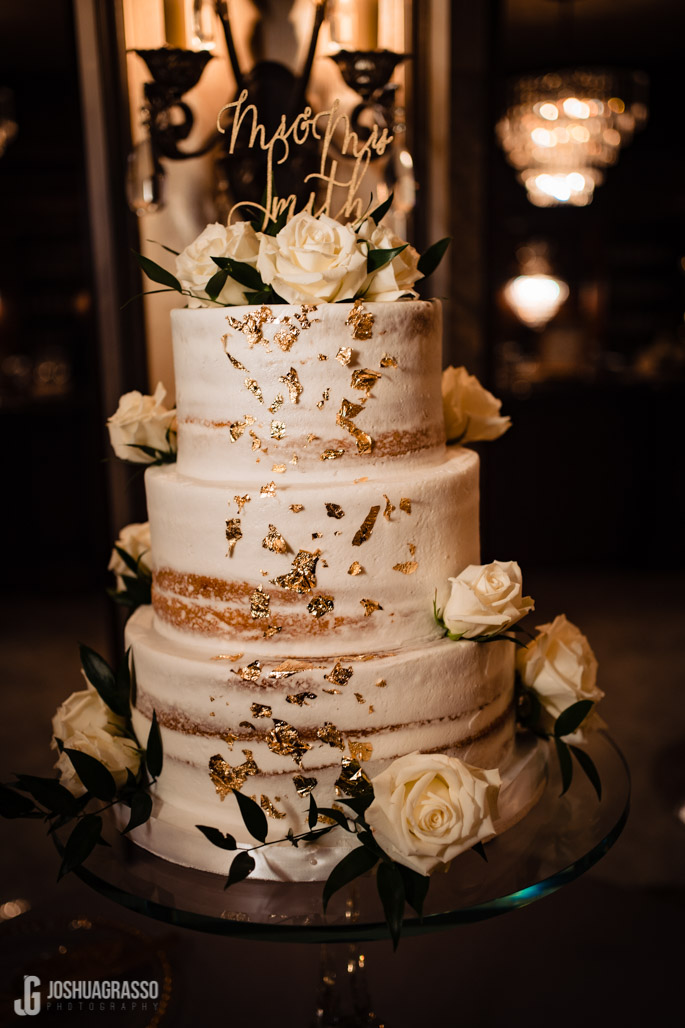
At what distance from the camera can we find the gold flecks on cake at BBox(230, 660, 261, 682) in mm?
1226

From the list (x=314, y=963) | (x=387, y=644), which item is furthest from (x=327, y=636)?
Answer: (x=314, y=963)

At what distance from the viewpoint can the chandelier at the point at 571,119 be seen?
5062 millimetres

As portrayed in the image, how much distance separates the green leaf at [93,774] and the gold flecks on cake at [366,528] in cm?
51

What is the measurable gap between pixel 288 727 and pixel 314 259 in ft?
2.16

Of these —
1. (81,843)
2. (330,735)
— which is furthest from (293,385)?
(81,843)

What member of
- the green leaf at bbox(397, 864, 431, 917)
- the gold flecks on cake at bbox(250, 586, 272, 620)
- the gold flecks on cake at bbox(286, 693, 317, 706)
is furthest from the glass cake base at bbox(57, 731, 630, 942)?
the gold flecks on cake at bbox(250, 586, 272, 620)

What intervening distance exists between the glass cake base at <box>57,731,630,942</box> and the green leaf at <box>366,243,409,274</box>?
86 cm

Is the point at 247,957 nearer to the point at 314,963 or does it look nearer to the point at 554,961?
the point at 314,963

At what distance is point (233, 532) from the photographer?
126 centimetres

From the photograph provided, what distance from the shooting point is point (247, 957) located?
5.61ft

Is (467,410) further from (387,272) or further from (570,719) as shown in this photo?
(570,719)

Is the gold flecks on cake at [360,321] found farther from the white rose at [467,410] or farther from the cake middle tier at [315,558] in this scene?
the white rose at [467,410]

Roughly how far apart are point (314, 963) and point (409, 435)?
1.09m

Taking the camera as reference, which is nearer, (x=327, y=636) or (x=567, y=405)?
(x=327, y=636)
